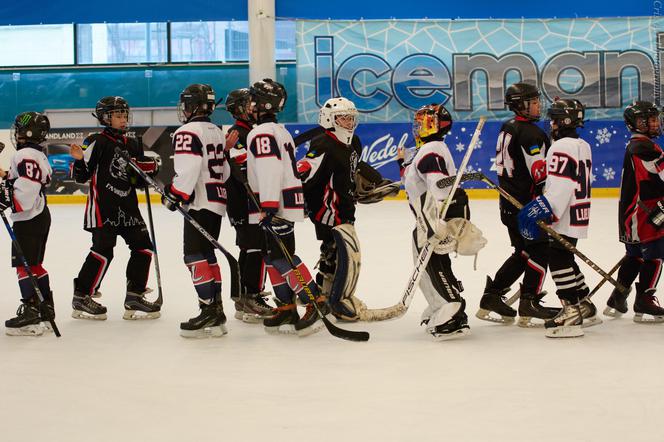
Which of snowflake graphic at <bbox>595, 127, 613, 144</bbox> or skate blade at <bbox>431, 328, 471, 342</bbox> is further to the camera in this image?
snowflake graphic at <bbox>595, 127, 613, 144</bbox>

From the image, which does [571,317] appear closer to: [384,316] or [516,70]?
[384,316]

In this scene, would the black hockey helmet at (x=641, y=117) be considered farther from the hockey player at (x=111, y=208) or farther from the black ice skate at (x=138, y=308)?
the black ice skate at (x=138, y=308)

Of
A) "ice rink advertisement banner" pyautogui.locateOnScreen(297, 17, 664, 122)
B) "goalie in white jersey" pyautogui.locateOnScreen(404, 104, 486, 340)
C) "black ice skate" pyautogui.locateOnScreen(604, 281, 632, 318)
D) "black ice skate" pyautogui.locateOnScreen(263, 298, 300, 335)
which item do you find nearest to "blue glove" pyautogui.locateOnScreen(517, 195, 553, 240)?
"goalie in white jersey" pyautogui.locateOnScreen(404, 104, 486, 340)

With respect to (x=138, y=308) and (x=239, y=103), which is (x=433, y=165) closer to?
(x=239, y=103)

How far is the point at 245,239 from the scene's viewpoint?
554cm

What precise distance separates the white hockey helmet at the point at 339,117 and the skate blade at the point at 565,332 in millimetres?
1589

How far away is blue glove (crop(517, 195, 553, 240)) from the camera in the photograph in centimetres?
475

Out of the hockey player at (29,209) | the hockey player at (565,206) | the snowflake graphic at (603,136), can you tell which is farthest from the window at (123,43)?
the hockey player at (565,206)

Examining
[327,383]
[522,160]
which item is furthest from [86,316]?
[522,160]

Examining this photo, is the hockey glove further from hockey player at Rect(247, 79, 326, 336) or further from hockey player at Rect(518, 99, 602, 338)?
hockey player at Rect(247, 79, 326, 336)

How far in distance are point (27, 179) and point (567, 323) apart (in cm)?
296

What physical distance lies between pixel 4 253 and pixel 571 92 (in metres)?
8.97

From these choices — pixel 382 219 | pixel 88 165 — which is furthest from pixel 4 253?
pixel 382 219

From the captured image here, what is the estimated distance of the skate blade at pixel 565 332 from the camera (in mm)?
4848
